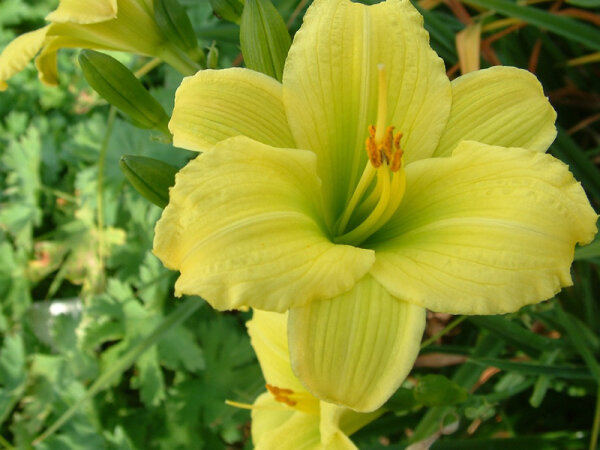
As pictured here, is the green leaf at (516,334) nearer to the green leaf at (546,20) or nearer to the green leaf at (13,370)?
the green leaf at (546,20)

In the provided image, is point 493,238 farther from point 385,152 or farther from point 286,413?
point 286,413

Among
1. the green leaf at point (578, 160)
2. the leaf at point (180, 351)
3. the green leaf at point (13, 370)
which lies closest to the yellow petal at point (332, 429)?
the leaf at point (180, 351)

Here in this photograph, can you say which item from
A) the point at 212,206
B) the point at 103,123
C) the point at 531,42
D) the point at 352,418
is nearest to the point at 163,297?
the point at 103,123

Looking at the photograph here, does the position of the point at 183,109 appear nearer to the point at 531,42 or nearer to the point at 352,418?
the point at 352,418

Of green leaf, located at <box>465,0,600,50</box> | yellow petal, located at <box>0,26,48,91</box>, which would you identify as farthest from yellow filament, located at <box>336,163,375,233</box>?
green leaf, located at <box>465,0,600,50</box>

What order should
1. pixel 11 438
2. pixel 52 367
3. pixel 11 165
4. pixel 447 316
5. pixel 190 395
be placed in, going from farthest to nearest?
pixel 11 165 → pixel 11 438 → pixel 52 367 → pixel 190 395 → pixel 447 316
